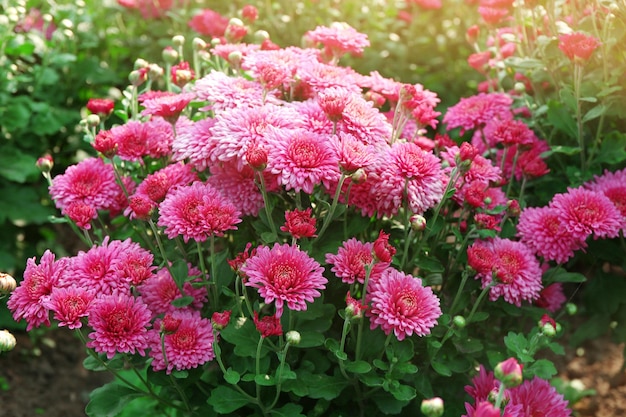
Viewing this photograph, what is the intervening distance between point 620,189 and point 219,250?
1169 mm

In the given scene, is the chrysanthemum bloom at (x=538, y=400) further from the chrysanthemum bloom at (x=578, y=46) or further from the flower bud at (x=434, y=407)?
the chrysanthemum bloom at (x=578, y=46)

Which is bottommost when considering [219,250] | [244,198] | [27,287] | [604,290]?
[604,290]

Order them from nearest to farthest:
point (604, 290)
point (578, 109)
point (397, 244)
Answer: point (397, 244), point (578, 109), point (604, 290)

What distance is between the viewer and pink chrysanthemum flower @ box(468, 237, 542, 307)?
5.86 feet

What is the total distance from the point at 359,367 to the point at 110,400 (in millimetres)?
701

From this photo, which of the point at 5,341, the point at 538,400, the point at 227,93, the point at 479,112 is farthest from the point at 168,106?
the point at 538,400

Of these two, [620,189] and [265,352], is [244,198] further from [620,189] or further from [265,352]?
[620,189]

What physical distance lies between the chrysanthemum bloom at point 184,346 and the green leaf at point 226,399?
0.32ft

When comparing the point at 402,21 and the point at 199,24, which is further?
the point at 402,21

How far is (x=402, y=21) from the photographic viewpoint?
3521 millimetres

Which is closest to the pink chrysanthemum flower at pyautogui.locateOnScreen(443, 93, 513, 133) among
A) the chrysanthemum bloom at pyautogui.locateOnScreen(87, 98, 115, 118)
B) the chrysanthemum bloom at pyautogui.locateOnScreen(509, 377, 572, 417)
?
the chrysanthemum bloom at pyautogui.locateOnScreen(509, 377, 572, 417)

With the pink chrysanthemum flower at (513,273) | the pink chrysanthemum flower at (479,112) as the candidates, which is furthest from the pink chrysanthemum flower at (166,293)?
the pink chrysanthemum flower at (479,112)

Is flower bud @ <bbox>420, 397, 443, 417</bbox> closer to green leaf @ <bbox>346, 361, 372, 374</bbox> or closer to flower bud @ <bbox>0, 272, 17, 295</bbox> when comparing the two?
green leaf @ <bbox>346, 361, 372, 374</bbox>

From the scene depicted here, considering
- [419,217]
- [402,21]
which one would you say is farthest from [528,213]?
[402,21]
